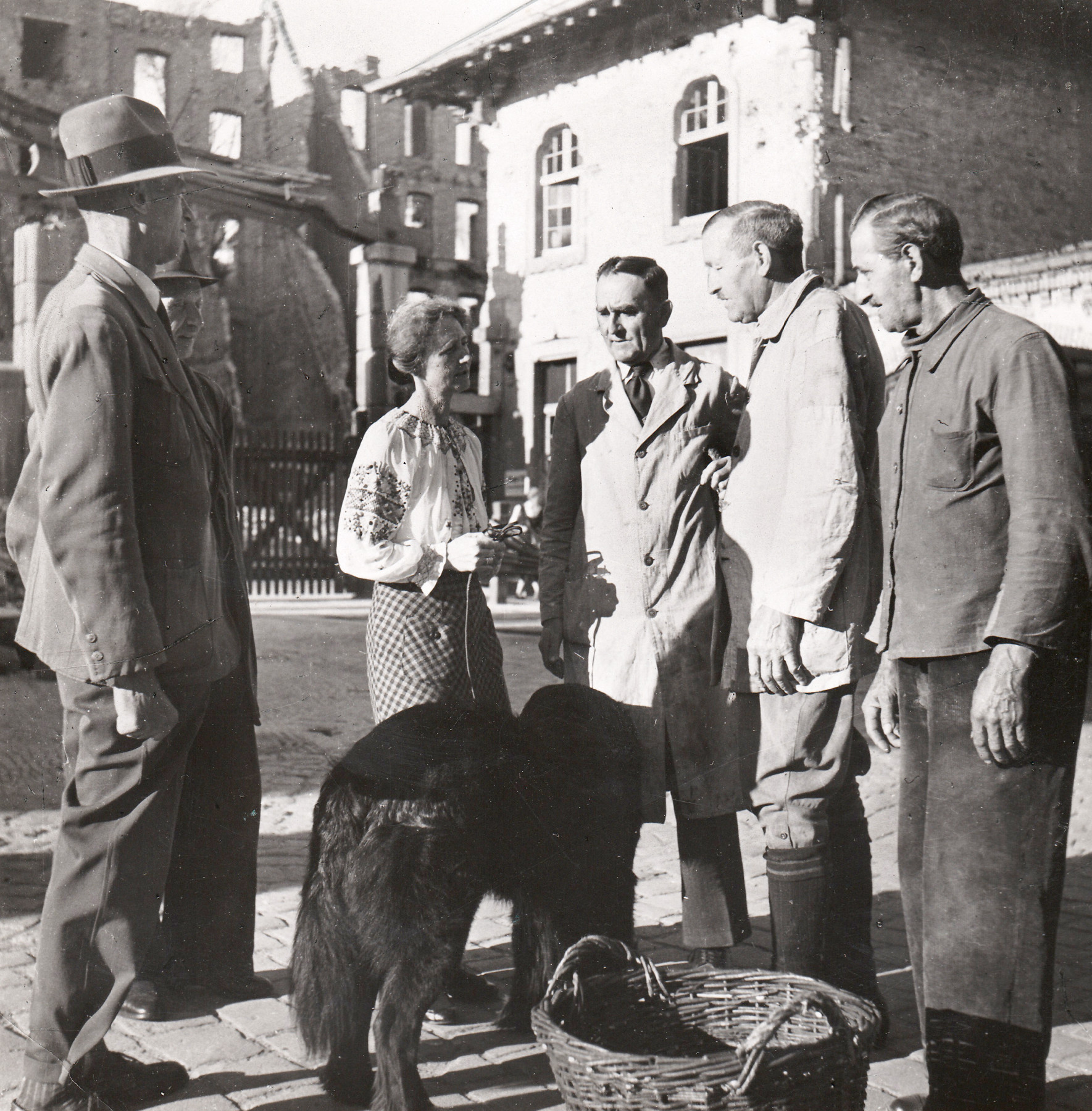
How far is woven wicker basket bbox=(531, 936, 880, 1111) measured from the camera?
2.18 meters

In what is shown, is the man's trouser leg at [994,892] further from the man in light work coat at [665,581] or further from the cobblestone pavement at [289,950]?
the man in light work coat at [665,581]

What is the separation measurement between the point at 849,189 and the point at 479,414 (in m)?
7.40

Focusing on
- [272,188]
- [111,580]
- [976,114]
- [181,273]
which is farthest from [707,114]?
[111,580]

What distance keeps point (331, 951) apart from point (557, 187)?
14.3 metres

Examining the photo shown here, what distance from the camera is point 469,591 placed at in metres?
3.52

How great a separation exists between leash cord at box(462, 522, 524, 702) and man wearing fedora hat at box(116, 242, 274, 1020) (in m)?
0.64

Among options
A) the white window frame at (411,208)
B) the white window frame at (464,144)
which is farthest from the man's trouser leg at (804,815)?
the white window frame at (464,144)

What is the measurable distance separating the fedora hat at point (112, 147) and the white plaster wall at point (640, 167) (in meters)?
10.9

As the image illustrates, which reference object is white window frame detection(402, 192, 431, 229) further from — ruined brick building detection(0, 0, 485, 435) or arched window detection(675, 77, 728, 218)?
arched window detection(675, 77, 728, 218)

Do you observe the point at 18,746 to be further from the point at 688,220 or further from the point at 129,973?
the point at 688,220

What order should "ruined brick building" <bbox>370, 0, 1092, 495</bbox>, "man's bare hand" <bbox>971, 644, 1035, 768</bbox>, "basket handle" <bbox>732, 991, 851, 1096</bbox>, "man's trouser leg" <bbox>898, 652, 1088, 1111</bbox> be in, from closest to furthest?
"basket handle" <bbox>732, 991, 851, 1096</bbox>
"man's bare hand" <bbox>971, 644, 1035, 768</bbox>
"man's trouser leg" <bbox>898, 652, 1088, 1111</bbox>
"ruined brick building" <bbox>370, 0, 1092, 495</bbox>

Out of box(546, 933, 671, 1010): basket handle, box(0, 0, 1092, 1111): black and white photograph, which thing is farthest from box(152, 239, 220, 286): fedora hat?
box(546, 933, 671, 1010): basket handle

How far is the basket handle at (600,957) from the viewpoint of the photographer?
2.59m

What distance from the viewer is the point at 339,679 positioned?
31.7 ft
